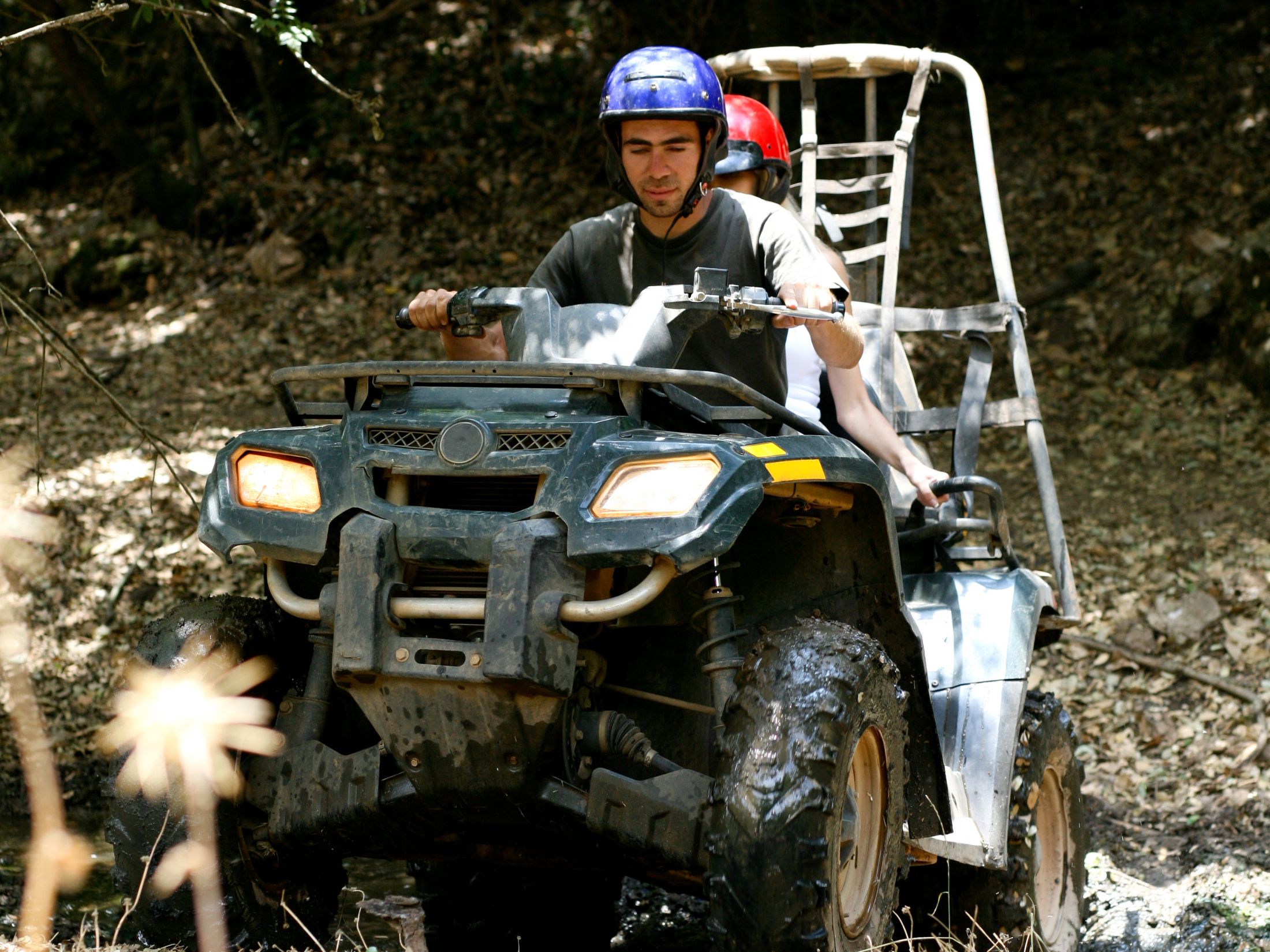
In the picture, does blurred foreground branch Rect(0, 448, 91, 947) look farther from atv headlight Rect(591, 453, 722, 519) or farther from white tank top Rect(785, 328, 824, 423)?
white tank top Rect(785, 328, 824, 423)

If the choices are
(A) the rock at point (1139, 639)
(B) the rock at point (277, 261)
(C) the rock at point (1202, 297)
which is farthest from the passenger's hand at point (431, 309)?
(B) the rock at point (277, 261)

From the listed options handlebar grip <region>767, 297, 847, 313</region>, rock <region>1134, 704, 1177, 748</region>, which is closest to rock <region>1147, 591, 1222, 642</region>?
rock <region>1134, 704, 1177, 748</region>

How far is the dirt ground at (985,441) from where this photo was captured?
18.0 ft

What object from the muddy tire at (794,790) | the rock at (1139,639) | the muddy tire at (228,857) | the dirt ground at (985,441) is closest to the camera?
the muddy tire at (794,790)

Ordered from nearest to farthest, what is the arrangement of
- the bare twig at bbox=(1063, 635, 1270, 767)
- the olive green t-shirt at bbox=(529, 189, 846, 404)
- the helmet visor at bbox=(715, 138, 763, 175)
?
the olive green t-shirt at bbox=(529, 189, 846, 404), the helmet visor at bbox=(715, 138, 763, 175), the bare twig at bbox=(1063, 635, 1270, 767)

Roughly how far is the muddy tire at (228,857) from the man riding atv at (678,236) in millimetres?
933

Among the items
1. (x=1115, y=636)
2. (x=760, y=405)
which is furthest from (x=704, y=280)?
(x=1115, y=636)

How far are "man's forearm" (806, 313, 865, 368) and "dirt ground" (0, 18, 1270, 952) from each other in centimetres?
199

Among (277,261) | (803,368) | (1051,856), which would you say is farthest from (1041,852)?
(277,261)

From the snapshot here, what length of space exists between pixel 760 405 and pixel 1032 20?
33.2 feet

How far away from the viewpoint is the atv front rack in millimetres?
2818

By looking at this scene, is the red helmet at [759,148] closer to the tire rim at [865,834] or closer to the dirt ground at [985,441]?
the dirt ground at [985,441]

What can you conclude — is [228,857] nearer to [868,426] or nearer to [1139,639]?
[868,426]

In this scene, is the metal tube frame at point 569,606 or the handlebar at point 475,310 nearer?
the metal tube frame at point 569,606
